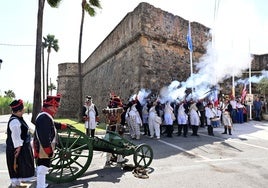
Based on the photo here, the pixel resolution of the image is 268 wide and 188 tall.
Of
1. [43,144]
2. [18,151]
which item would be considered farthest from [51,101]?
[18,151]

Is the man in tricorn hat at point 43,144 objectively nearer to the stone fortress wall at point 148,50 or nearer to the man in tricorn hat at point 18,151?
the man in tricorn hat at point 18,151

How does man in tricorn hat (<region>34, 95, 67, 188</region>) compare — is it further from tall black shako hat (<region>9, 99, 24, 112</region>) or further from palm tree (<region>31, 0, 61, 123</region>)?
palm tree (<region>31, 0, 61, 123</region>)

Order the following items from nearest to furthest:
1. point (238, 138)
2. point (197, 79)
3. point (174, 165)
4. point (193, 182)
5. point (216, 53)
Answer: point (193, 182)
point (174, 165)
point (238, 138)
point (197, 79)
point (216, 53)

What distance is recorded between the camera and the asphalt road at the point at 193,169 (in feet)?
16.1

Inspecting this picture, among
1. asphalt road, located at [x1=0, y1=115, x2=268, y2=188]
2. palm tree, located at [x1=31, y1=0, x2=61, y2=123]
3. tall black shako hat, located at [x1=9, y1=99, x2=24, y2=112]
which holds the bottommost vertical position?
asphalt road, located at [x1=0, y1=115, x2=268, y2=188]

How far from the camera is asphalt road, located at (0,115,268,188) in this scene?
16.1 ft

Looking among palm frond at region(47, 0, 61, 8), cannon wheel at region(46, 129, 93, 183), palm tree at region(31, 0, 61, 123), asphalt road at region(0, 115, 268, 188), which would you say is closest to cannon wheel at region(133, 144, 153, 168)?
asphalt road at region(0, 115, 268, 188)

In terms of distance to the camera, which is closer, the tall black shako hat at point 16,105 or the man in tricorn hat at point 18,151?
the man in tricorn hat at point 18,151

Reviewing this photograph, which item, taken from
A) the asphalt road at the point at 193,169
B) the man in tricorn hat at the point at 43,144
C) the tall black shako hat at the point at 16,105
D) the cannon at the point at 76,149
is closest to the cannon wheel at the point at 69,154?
the cannon at the point at 76,149

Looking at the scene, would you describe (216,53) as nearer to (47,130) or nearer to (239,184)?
(239,184)

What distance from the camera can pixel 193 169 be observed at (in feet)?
19.3

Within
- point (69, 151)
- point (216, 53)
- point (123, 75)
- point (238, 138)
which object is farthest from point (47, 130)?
point (216, 53)

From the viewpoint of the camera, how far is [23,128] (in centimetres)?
460

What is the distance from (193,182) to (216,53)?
13.0m
